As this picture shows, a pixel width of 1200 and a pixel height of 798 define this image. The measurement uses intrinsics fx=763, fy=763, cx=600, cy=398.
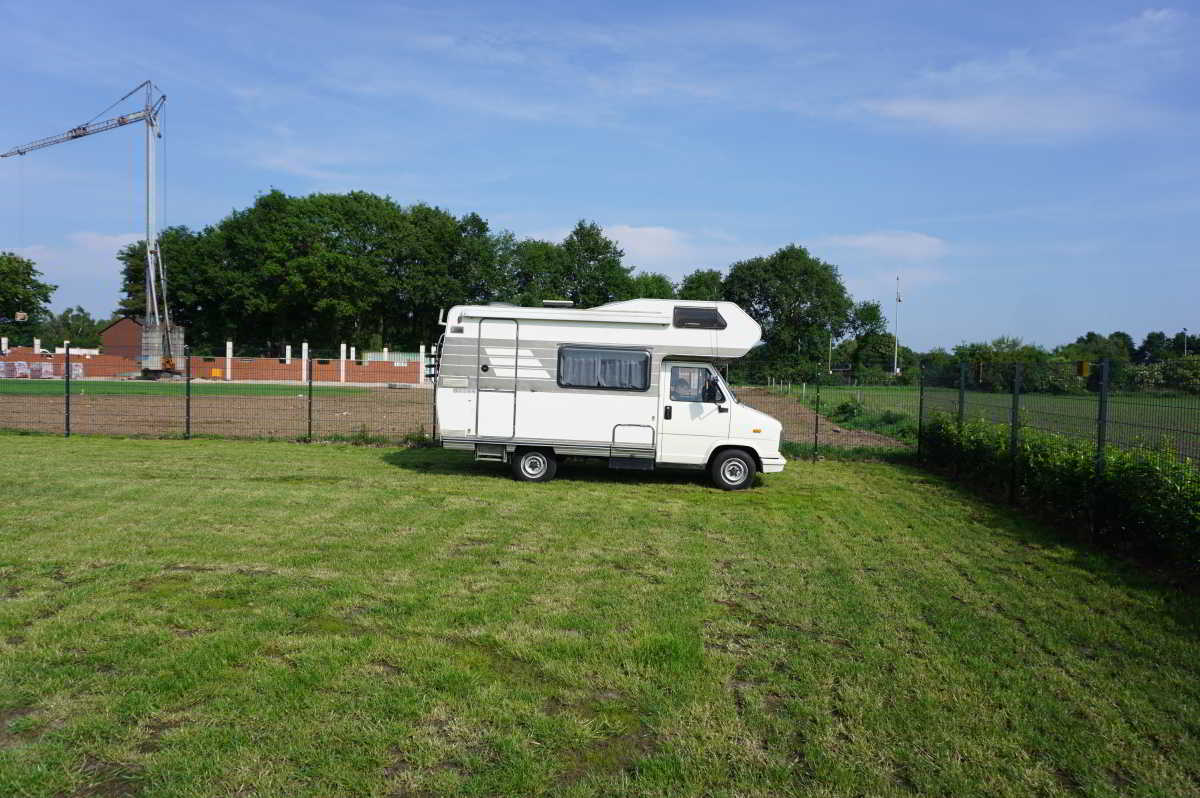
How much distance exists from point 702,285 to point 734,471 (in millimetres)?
96091

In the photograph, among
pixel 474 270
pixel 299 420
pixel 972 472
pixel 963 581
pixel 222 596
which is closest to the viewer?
pixel 222 596

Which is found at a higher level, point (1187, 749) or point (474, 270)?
point (474, 270)

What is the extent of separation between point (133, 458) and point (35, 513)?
17.0ft

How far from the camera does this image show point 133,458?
13.2 metres

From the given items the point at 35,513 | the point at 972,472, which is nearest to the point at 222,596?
the point at 35,513

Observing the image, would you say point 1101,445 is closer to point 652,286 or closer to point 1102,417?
point 1102,417

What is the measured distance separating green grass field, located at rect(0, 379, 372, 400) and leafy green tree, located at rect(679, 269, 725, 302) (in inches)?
2825

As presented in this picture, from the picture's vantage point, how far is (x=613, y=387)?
38.4 ft

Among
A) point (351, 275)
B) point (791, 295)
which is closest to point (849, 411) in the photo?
point (351, 275)

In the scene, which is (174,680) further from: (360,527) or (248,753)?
(360,527)

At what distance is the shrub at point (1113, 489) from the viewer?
275 inches

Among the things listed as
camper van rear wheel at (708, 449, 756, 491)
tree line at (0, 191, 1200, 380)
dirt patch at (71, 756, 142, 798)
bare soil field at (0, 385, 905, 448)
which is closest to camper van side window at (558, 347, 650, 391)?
camper van rear wheel at (708, 449, 756, 491)

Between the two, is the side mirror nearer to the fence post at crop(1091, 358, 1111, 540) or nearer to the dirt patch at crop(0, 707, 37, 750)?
the fence post at crop(1091, 358, 1111, 540)

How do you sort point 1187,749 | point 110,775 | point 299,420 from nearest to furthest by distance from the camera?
point 110,775, point 1187,749, point 299,420
